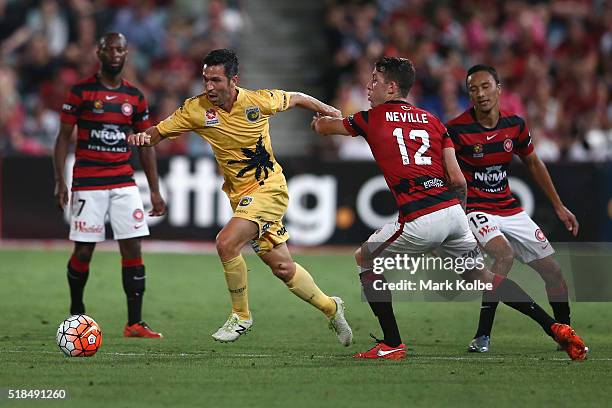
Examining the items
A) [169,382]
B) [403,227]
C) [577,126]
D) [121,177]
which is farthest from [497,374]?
[577,126]

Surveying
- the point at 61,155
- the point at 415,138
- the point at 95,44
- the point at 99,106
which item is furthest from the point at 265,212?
the point at 95,44

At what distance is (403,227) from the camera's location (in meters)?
8.39

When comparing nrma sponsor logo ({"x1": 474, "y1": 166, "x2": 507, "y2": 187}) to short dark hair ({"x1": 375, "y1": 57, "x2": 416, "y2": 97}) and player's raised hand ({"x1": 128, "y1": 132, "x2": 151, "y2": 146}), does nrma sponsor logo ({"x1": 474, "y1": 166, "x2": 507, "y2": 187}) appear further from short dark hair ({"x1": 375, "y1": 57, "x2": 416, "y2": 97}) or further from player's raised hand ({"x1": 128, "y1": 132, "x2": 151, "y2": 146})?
player's raised hand ({"x1": 128, "y1": 132, "x2": 151, "y2": 146})

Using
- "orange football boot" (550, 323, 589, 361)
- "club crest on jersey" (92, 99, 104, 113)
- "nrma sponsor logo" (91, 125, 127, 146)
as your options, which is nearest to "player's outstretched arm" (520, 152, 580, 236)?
"orange football boot" (550, 323, 589, 361)

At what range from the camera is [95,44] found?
64.0 ft

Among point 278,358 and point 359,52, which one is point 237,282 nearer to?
point 278,358

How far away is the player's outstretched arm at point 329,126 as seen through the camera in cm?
847

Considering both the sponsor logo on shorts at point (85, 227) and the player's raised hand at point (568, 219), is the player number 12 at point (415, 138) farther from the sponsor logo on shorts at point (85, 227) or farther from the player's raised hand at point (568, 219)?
the sponsor logo on shorts at point (85, 227)

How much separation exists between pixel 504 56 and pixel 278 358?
11.8 m

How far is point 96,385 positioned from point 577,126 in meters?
12.0

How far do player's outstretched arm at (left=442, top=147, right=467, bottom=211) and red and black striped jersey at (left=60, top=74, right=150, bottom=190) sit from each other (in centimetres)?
296

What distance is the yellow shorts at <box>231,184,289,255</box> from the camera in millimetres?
8891

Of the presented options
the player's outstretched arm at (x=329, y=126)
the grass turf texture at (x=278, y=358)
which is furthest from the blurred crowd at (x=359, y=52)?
the player's outstretched arm at (x=329, y=126)

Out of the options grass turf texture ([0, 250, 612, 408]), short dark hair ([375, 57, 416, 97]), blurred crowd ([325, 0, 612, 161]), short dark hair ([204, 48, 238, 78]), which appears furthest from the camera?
blurred crowd ([325, 0, 612, 161])
